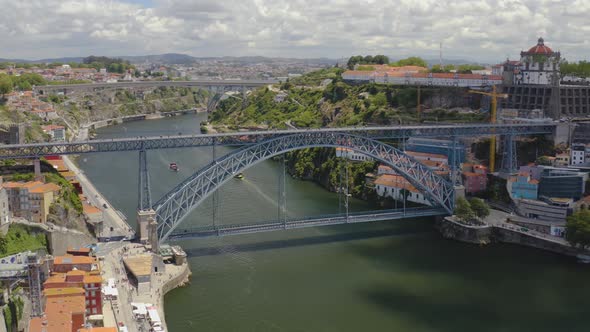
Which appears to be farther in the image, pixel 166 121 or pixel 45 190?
pixel 166 121

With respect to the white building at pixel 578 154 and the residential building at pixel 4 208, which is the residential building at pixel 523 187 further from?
the residential building at pixel 4 208

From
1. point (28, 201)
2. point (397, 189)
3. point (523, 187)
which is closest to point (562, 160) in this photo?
point (523, 187)

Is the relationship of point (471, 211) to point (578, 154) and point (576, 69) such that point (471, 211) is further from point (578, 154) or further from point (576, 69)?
point (576, 69)

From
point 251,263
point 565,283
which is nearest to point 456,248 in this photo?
point 565,283

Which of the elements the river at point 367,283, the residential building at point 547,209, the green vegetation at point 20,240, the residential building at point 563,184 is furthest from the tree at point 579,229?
the green vegetation at point 20,240

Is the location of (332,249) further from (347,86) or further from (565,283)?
(347,86)

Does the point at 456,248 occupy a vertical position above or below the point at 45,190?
A: below
